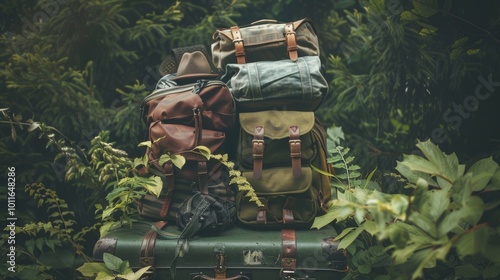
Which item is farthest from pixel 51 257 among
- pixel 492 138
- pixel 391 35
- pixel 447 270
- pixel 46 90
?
pixel 492 138

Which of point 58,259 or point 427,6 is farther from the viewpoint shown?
point 58,259

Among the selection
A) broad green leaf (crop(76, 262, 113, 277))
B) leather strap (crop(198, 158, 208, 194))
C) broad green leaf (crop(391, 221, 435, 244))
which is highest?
broad green leaf (crop(391, 221, 435, 244))

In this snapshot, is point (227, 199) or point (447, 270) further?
point (227, 199)

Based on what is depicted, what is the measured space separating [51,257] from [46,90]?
1106 mm

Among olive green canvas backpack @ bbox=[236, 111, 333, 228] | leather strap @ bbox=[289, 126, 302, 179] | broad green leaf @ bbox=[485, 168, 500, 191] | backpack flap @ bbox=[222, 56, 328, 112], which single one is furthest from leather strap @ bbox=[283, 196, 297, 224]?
broad green leaf @ bbox=[485, 168, 500, 191]

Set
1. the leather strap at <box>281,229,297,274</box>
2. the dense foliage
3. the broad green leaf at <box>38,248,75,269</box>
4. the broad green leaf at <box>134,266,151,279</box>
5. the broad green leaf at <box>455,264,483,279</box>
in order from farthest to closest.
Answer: the broad green leaf at <box>38,248,75,269</box>
the dense foliage
the leather strap at <box>281,229,297,274</box>
the broad green leaf at <box>134,266,151,279</box>
the broad green leaf at <box>455,264,483,279</box>

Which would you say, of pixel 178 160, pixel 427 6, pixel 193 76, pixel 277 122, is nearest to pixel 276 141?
pixel 277 122

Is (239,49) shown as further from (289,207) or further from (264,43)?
(289,207)

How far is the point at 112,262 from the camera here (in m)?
2.20

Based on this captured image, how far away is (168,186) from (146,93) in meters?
1.18

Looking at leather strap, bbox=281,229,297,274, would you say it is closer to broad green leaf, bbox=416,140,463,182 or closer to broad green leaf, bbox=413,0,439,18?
broad green leaf, bbox=416,140,463,182

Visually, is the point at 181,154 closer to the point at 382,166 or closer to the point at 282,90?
the point at 282,90

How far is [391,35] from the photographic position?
3211 millimetres

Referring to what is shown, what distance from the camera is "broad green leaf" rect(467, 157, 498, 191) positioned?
1.65 meters
